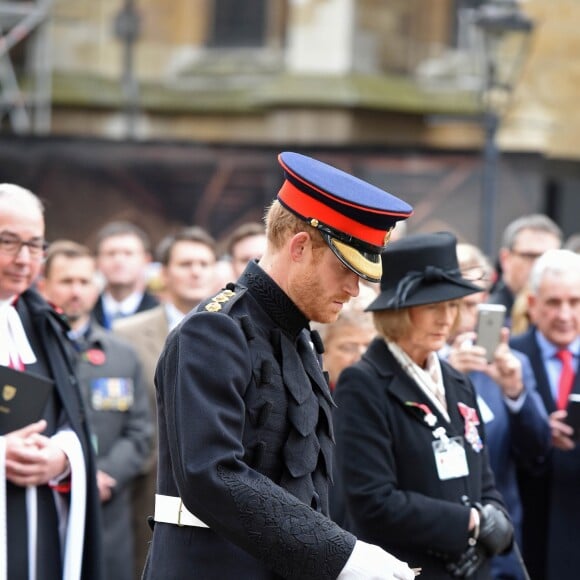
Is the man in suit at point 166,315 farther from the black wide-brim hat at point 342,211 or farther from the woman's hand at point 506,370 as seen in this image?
the black wide-brim hat at point 342,211

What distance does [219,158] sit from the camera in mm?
12852

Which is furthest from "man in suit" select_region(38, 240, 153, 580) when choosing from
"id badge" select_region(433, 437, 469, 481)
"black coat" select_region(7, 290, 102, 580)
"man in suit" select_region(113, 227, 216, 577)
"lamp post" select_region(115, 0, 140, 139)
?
"lamp post" select_region(115, 0, 140, 139)

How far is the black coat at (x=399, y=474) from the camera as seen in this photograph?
5070 mm

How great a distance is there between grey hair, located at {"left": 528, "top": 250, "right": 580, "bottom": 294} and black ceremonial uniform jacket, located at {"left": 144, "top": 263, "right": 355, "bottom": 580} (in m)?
3.00

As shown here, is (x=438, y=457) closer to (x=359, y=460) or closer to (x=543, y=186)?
(x=359, y=460)

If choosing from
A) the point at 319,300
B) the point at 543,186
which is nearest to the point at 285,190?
the point at 319,300

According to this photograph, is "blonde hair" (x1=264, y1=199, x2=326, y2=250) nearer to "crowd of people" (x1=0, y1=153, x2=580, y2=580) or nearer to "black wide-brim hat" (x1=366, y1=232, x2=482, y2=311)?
"crowd of people" (x1=0, y1=153, x2=580, y2=580)

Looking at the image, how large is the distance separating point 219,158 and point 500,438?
6859mm

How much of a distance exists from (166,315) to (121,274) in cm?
146

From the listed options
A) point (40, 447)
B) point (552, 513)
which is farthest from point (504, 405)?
point (40, 447)

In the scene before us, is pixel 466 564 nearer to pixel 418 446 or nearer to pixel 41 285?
pixel 418 446

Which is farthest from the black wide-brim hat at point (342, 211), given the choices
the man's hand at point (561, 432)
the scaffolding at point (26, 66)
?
the scaffolding at point (26, 66)

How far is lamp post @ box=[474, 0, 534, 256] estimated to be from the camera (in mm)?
11734

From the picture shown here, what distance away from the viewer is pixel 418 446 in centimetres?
515
